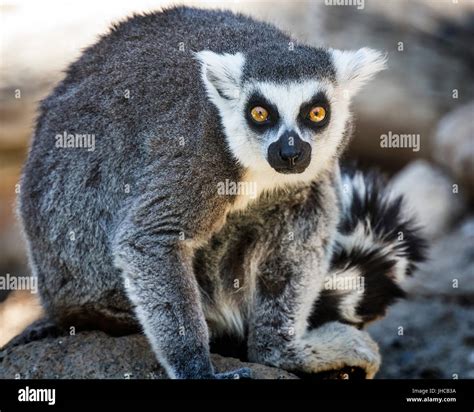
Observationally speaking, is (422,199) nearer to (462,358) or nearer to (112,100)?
(462,358)

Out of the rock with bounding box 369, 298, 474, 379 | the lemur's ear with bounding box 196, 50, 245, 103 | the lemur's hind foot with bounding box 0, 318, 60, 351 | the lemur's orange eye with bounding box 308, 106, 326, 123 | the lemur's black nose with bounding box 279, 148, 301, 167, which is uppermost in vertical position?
the lemur's ear with bounding box 196, 50, 245, 103

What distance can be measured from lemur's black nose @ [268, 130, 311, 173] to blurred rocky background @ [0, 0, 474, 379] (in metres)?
3.11

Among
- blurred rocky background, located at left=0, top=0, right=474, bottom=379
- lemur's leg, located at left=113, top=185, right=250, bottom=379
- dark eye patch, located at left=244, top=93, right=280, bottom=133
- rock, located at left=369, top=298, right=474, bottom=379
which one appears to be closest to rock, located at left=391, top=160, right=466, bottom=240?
blurred rocky background, located at left=0, top=0, right=474, bottom=379

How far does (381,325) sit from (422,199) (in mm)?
1491

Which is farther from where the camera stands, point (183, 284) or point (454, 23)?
point (454, 23)

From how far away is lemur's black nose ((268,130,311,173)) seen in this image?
15.6 feet

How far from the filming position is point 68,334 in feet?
17.6

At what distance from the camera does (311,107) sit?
4941 millimetres

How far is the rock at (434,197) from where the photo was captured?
8602 millimetres

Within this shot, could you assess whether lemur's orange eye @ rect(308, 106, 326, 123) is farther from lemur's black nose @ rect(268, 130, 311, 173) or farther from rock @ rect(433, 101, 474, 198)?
rock @ rect(433, 101, 474, 198)

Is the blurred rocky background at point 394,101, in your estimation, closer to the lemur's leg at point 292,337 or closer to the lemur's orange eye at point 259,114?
the lemur's leg at point 292,337

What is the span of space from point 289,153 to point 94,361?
154 centimetres

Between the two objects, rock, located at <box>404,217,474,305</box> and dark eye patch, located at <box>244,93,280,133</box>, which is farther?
rock, located at <box>404,217,474,305</box>

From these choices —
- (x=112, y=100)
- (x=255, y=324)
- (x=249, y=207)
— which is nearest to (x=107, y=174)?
(x=112, y=100)
